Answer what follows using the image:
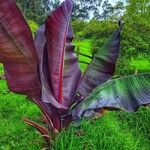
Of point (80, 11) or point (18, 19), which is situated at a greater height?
point (18, 19)

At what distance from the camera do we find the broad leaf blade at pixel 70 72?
4.62 metres

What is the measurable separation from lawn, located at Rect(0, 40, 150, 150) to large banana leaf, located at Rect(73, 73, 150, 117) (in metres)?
0.36

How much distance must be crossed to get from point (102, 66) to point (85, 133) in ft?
2.40

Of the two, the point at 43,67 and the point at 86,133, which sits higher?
the point at 43,67

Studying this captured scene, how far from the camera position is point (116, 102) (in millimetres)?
3932

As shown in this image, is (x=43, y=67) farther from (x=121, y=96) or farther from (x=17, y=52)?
(x=121, y=96)

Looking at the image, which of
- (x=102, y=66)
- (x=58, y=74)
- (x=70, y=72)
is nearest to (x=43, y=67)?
(x=58, y=74)

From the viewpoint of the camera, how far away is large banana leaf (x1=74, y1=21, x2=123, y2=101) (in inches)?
182

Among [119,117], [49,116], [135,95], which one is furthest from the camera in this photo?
[119,117]

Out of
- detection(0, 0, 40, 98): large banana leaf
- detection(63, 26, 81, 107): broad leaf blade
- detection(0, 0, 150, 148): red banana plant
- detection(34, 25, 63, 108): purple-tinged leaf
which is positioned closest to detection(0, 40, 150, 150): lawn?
detection(0, 0, 150, 148): red banana plant

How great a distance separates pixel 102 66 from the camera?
15.4 feet

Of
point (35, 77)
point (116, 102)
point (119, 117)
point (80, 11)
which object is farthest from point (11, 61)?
point (80, 11)

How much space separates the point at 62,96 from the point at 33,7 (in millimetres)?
36804

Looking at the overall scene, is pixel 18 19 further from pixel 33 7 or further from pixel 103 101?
pixel 33 7
